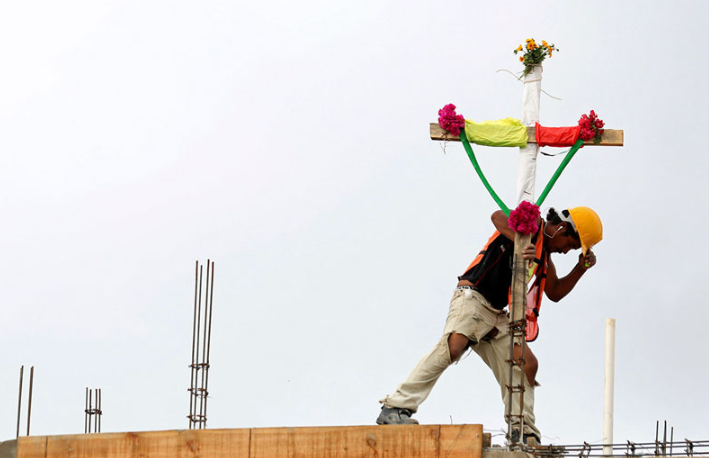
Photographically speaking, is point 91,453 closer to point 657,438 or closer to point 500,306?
point 500,306

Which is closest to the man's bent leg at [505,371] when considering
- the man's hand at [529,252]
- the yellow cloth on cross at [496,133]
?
the man's hand at [529,252]

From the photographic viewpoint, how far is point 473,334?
37.7 feet

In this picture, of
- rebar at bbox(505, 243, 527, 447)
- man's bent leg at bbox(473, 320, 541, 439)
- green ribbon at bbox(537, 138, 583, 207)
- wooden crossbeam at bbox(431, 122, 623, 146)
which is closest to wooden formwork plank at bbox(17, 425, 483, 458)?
rebar at bbox(505, 243, 527, 447)

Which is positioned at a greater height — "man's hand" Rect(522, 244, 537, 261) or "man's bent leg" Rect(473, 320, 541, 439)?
"man's hand" Rect(522, 244, 537, 261)

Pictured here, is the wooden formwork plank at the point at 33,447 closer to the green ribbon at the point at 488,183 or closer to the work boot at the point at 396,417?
the work boot at the point at 396,417

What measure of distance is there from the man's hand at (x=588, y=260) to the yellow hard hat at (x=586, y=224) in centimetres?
15

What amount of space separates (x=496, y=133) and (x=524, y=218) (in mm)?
951

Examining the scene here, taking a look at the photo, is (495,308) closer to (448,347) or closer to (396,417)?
(448,347)

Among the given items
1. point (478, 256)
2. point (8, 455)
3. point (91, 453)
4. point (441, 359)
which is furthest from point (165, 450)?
point (478, 256)

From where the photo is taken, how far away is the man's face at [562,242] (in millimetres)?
11539

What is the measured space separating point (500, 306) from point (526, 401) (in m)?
0.87

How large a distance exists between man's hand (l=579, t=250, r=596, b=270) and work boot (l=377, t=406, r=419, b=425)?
2024 mm

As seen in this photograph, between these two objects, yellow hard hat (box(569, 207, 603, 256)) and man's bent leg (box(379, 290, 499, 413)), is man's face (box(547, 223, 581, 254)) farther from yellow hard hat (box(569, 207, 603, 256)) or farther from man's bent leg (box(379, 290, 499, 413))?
man's bent leg (box(379, 290, 499, 413))

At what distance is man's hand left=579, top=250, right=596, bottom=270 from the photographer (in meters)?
11.7
